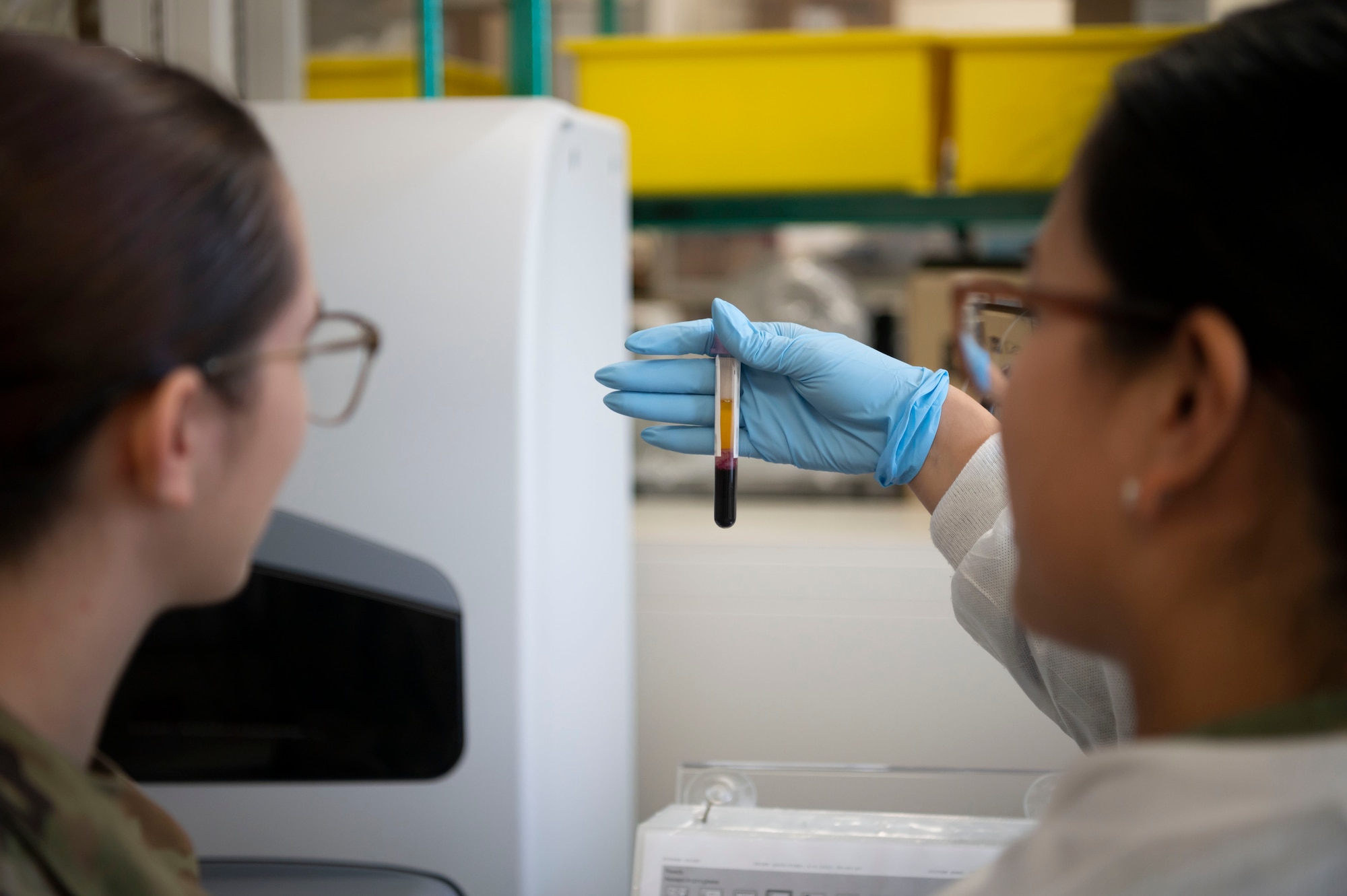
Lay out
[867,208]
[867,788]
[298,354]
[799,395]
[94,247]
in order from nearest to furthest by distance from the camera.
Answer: [94,247]
[298,354]
[867,788]
[799,395]
[867,208]

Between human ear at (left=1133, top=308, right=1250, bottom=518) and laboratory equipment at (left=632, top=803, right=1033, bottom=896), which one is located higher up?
human ear at (left=1133, top=308, right=1250, bottom=518)

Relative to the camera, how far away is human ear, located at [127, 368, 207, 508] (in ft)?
1.89

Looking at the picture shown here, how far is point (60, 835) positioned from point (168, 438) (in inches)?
8.4

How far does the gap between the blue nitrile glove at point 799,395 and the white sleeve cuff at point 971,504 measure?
5 centimetres

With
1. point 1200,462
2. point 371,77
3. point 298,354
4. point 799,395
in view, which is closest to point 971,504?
point 799,395

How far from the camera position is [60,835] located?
1.73ft

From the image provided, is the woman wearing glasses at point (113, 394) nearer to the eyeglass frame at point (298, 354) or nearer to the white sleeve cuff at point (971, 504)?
the eyeglass frame at point (298, 354)

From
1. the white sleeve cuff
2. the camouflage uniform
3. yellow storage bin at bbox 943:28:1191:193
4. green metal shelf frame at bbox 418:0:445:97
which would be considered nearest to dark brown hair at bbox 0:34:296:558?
the camouflage uniform

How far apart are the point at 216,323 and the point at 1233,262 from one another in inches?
21.1

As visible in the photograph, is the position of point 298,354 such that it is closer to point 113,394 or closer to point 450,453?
point 113,394

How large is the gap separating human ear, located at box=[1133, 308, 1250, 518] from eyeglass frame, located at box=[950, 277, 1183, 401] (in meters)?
0.01

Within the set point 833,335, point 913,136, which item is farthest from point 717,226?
point 833,335

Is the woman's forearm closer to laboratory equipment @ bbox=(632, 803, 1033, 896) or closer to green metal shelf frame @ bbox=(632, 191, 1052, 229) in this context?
laboratory equipment @ bbox=(632, 803, 1033, 896)

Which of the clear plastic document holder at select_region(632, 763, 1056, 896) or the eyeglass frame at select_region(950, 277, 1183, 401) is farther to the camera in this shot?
the clear plastic document holder at select_region(632, 763, 1056, 896)
